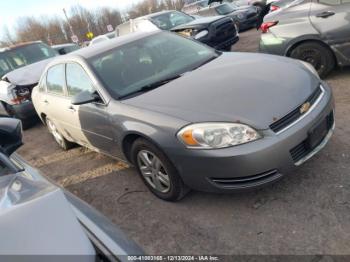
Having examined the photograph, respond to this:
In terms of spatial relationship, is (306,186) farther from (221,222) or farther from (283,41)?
(283,41)

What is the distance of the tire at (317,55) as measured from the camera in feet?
17.7

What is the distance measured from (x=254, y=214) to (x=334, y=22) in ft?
11.7

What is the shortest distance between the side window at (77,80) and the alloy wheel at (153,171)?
3.19ft

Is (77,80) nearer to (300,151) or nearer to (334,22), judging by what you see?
(300,151)

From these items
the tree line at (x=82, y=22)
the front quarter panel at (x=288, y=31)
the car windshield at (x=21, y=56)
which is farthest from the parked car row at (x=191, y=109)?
the tree line at (x=82, y=22)

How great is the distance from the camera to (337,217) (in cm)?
277

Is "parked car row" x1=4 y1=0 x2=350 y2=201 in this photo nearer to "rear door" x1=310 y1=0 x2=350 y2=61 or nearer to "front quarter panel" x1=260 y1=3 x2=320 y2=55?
"rear door" x1=310 y1=0 x2=350 y2=61

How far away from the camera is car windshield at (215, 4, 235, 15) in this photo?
1568cm

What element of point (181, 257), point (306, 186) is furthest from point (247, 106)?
point (181, 257)

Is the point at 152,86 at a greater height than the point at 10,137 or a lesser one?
lesser

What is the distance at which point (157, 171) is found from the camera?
3.41 m

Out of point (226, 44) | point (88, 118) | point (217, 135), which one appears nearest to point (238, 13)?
point (226, 44)

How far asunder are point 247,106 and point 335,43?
10.1ft

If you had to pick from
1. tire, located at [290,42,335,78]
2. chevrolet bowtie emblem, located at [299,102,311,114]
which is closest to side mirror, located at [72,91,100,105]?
chevrolet bowtie emblem, located at [299,102,311,114]
